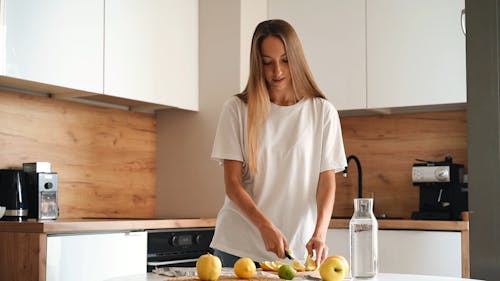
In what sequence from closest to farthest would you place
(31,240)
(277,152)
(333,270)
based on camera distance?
(333,270) → (277,152) → (31,240)

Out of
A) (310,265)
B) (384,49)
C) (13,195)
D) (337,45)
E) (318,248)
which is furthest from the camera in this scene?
(337,45)

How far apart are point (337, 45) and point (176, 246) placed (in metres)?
1.36

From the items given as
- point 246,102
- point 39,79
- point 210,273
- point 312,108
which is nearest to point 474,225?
point 312,108

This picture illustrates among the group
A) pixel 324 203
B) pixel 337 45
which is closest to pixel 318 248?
pixel 324 203

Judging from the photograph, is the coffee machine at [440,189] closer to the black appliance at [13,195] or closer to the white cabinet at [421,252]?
the white cabinet at [421,252]

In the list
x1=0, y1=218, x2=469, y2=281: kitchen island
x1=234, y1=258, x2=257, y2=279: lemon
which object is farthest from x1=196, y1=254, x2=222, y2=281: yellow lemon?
x1=0, y1=218, x2=469, y2=281: kitchen island

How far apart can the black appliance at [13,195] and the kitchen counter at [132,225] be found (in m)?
0.22

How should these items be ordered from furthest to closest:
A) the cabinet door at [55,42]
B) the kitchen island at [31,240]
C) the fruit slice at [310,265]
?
the cabinet door at [55,42] → the kitchen island at [31,240] → the fruit slice at [310,265]

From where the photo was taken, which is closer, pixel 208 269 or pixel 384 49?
pixel 208 269

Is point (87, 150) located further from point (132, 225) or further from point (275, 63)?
point (275, 63)

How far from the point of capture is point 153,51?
3732mm

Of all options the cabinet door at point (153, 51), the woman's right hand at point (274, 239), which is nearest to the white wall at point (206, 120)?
the cabinet door at point (153, 51)

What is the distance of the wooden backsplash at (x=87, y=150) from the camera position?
3.30 m

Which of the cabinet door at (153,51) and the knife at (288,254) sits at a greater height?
the cabinet door at (153,51)
